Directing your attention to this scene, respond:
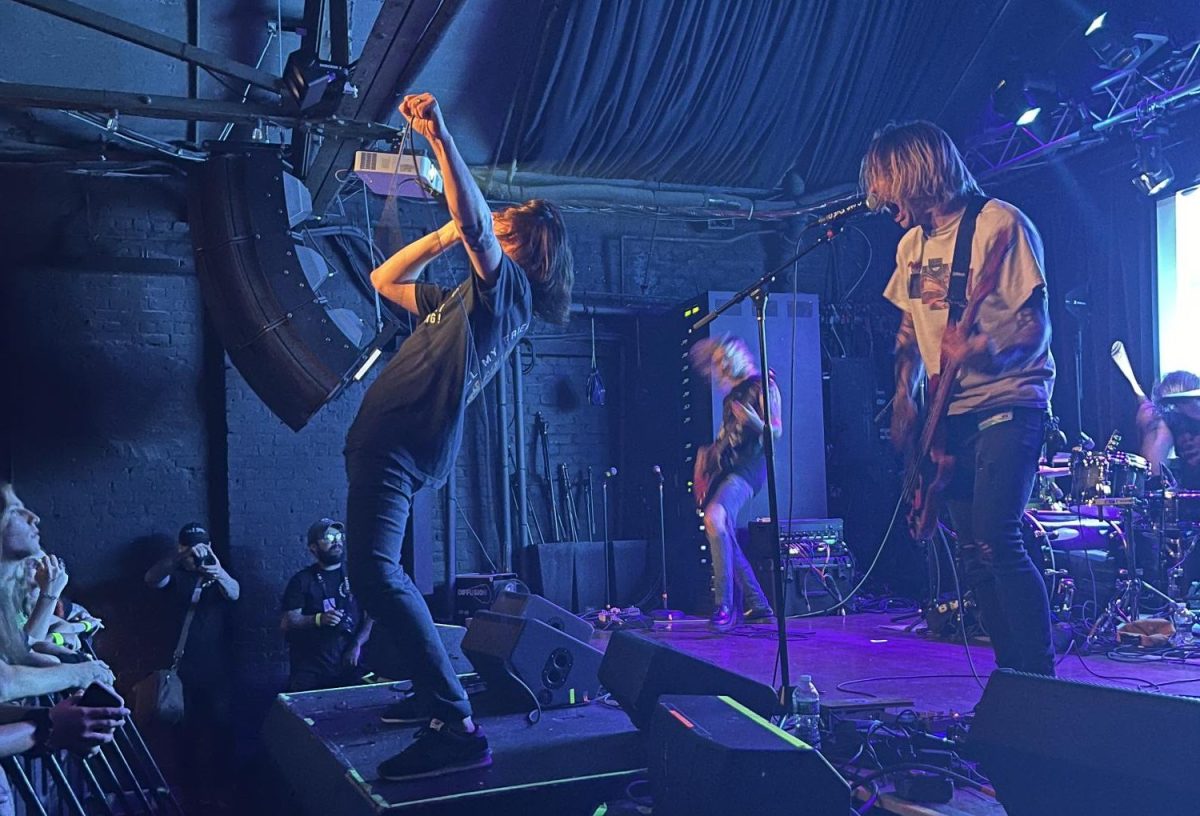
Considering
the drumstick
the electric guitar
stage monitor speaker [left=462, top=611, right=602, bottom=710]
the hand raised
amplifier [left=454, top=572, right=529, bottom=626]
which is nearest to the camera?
the hand raised

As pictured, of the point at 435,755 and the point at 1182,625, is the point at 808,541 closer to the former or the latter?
the point at 1182,625

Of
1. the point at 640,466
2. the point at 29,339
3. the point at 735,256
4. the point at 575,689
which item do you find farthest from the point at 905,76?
the point at 29,339

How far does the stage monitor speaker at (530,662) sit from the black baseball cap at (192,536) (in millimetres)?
3258

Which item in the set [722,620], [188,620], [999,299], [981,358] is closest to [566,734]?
[981,358]

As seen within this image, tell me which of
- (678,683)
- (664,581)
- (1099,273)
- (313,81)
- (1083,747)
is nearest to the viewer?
(1083,747)

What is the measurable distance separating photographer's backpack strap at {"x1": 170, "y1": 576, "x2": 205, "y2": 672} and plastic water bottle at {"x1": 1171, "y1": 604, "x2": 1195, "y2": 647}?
5619 mm

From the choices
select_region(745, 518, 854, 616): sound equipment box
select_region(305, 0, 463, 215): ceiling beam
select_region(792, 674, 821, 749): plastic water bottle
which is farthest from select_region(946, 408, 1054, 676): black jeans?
select_region(745, 518, 854, 616): sound equipment box

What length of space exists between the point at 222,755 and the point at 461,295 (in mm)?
4369

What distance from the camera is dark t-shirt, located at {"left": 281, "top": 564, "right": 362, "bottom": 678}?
19.3 ft

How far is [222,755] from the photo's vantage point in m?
6.02

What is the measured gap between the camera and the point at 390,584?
9.08 feet

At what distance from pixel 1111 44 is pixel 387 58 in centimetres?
506

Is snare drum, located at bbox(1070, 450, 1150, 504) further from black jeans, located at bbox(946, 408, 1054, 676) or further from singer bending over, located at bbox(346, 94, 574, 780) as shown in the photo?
singer bending over, located at bbox(346, 94, 574, 780)

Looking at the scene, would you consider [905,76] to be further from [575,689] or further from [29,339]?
[29,339]
